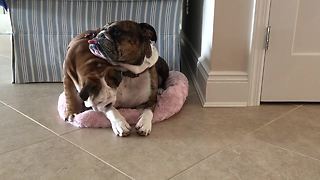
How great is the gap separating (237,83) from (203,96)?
0.18 meters

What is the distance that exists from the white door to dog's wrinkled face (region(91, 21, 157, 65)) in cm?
59

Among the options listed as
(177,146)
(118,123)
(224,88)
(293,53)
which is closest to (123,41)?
(118,123)

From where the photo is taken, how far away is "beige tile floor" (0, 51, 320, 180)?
122 cm

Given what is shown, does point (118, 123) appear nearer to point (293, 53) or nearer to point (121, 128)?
point (121, 128)

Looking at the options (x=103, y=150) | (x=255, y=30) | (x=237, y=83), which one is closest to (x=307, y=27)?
(x=255, y=30)

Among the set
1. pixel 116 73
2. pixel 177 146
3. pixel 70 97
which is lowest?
pixel 177 146

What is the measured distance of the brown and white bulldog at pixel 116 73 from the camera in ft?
4.81

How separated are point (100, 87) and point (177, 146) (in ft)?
1.24

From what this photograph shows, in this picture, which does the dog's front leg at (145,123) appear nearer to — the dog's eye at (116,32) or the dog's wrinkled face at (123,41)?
the dog's wrinkled face at (123,41)

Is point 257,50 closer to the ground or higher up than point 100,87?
higher up

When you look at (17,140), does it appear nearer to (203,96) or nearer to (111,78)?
(111,78)

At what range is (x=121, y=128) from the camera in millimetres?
1468

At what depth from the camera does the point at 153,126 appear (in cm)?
157

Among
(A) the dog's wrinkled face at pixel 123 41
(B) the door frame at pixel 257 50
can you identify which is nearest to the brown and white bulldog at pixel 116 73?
(A) the dog's wrinkled face at pixel 123 41
